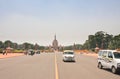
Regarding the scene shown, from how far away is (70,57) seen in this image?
37.3 metres

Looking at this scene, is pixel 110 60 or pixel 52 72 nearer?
pixel 52 72

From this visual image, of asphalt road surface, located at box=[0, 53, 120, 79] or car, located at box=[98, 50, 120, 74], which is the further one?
car, located at box=[98, 50, 120, 74]

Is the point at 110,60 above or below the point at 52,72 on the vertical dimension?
above

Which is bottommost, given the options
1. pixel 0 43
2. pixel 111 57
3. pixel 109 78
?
pixel 109 78

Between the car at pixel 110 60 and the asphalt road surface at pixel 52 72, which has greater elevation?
the car at pixel 110 60

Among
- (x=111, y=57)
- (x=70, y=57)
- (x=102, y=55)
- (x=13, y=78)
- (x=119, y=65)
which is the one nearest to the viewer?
(x=13, y=78)

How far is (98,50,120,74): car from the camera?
1944cm

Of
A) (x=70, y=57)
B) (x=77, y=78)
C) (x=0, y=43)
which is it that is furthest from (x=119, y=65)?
(x=0, y=43)

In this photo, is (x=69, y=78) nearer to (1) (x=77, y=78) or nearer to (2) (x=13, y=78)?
(1) (x=77, y=78)

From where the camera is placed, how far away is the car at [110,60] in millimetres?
19444

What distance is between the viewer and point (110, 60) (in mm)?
21078

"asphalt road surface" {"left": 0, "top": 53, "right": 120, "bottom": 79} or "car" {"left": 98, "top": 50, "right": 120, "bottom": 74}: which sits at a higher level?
"car" {"left": 98, "top": 50, "right": 120, "bottom": 74}

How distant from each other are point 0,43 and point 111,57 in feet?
595

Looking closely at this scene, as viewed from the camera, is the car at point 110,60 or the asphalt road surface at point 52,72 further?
the car at point 110,60
